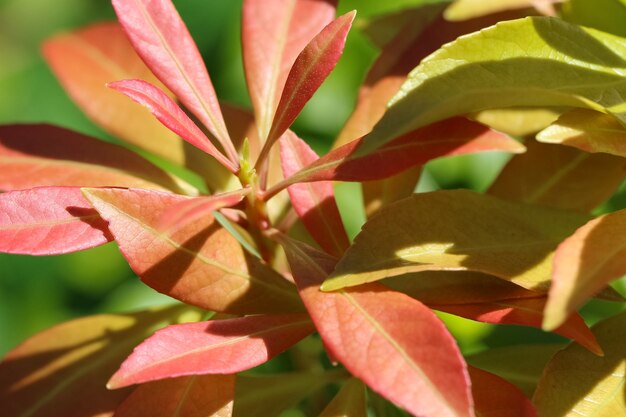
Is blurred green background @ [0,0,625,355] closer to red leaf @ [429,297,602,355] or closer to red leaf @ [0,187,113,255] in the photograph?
red leaf @ [429,297,602,355]

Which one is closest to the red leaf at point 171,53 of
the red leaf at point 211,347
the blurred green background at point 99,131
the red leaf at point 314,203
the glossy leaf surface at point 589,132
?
the red leaf at point 314,203

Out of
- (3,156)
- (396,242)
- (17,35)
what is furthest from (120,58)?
(17,35)

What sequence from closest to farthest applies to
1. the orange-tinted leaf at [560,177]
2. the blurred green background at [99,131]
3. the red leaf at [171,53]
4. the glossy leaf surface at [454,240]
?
the glossy leaf surface at [454,240], the red leaf at [171,53], the orange-tinted leaf at [560,177], the blurred green background at [99,131]

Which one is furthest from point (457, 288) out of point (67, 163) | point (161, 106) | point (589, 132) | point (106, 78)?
point (106, 78)

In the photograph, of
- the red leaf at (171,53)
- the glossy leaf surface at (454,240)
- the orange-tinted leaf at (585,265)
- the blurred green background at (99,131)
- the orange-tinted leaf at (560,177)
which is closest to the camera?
the orange-tinted leaf at (585,265)

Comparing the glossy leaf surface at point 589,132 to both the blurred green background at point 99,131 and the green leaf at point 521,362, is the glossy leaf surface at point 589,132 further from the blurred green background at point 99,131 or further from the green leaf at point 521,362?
the blurred green background at point 99,131

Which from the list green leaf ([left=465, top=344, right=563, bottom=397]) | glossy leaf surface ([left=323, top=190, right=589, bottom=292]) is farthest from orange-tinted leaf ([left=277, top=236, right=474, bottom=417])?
green leaf ([left=465, top=344, right=563, bottom=397])

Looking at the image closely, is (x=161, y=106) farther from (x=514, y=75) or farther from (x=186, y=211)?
(x=514, y=75)

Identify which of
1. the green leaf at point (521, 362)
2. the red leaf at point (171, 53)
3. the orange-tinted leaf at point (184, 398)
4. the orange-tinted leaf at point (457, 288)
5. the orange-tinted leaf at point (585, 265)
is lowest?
the green leaf at point (521, 362)
